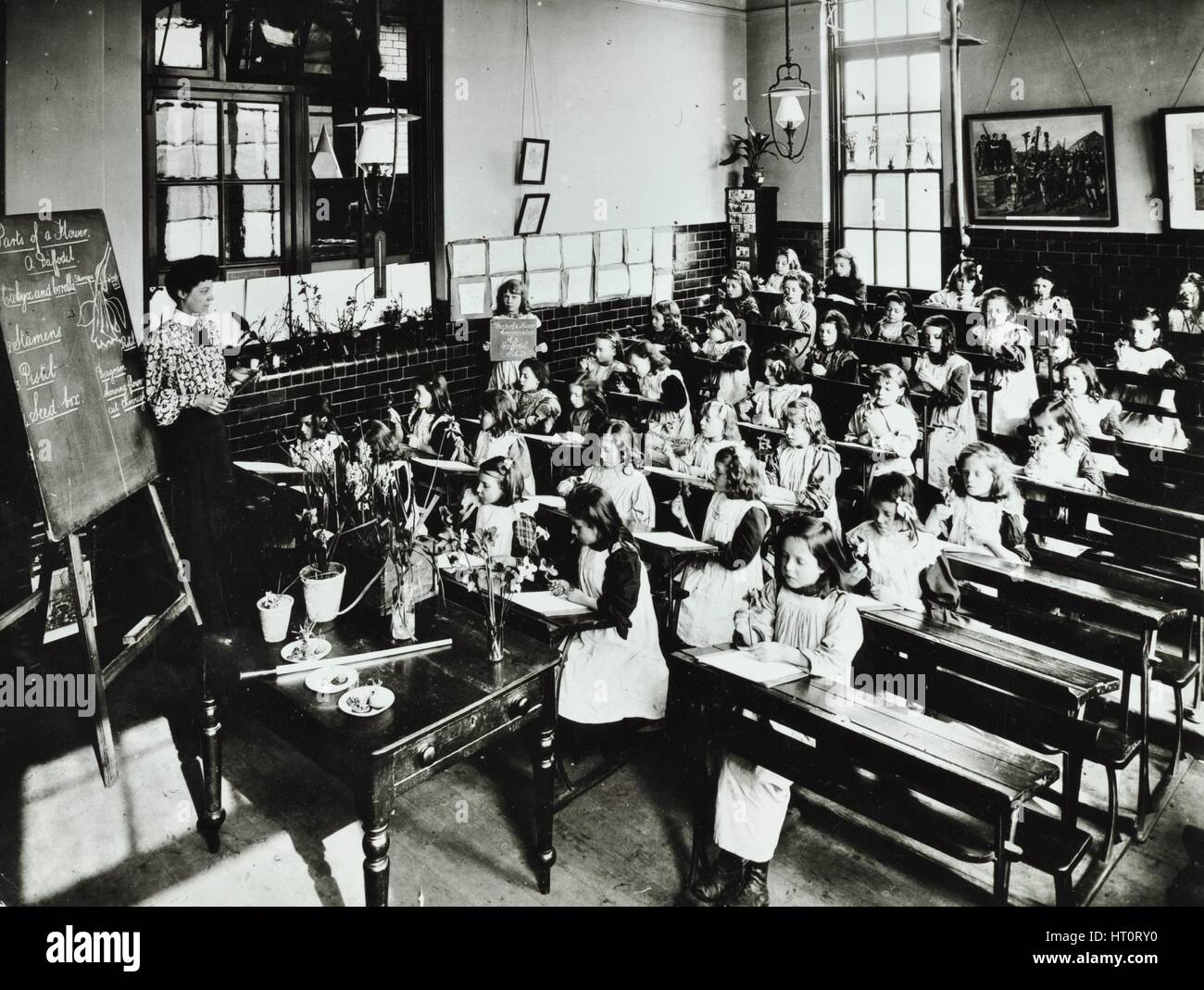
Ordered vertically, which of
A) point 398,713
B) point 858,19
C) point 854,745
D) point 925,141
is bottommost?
point 854,745

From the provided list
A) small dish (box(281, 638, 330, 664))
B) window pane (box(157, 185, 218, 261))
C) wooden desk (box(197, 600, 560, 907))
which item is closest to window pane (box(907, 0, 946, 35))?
window pane (box(157, 185, 218, 261))

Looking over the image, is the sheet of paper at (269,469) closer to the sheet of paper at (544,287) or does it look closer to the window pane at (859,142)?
the sheet of paper at (544,287)

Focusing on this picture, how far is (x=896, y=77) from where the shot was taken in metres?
10.4

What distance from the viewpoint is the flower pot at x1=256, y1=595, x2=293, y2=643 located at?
326 cm

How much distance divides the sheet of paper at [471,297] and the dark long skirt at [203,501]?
3649mm

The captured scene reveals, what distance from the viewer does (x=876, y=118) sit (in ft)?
34.9

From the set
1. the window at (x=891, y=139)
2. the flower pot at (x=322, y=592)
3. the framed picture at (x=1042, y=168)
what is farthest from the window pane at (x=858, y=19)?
the flower pot at (x=322, y=592)

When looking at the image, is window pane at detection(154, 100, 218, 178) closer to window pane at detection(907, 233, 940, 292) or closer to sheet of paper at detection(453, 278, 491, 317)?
sheet of paper at detection(453, 278, 491, 317)

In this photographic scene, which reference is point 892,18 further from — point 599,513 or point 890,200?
point 599,513

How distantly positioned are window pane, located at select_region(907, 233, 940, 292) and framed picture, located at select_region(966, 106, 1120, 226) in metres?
0.49

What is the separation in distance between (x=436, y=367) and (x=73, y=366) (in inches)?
164

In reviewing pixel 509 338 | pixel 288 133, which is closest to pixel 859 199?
pixel 509 338
